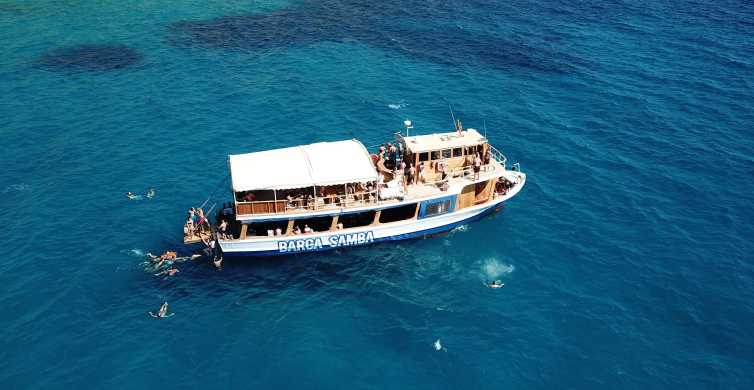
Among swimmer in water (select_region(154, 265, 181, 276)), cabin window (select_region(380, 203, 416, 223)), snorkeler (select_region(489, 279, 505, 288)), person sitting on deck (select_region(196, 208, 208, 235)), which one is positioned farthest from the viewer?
cabin window (select_region(380, 203, 416, 223))

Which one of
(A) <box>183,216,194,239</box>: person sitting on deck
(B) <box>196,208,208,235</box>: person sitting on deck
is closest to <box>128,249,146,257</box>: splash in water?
(A) <box>183,216,194,239</box>: person sitting on deck

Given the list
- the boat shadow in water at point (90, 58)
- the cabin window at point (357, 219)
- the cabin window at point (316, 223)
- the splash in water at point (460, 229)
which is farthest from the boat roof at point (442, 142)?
the boat shadow in water at point (90, 58)

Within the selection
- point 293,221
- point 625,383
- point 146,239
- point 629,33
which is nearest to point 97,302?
point 146,239

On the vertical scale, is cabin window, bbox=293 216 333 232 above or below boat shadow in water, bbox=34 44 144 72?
below

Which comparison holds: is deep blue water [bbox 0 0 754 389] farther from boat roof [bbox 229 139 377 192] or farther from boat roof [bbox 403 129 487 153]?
boat roof [bbox 403 129 487 153]

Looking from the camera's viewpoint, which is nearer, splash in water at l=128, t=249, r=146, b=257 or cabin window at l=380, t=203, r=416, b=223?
splash in water at l=128, t=249, r=146, b=257

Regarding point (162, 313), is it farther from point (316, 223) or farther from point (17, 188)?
point (17, 188)
